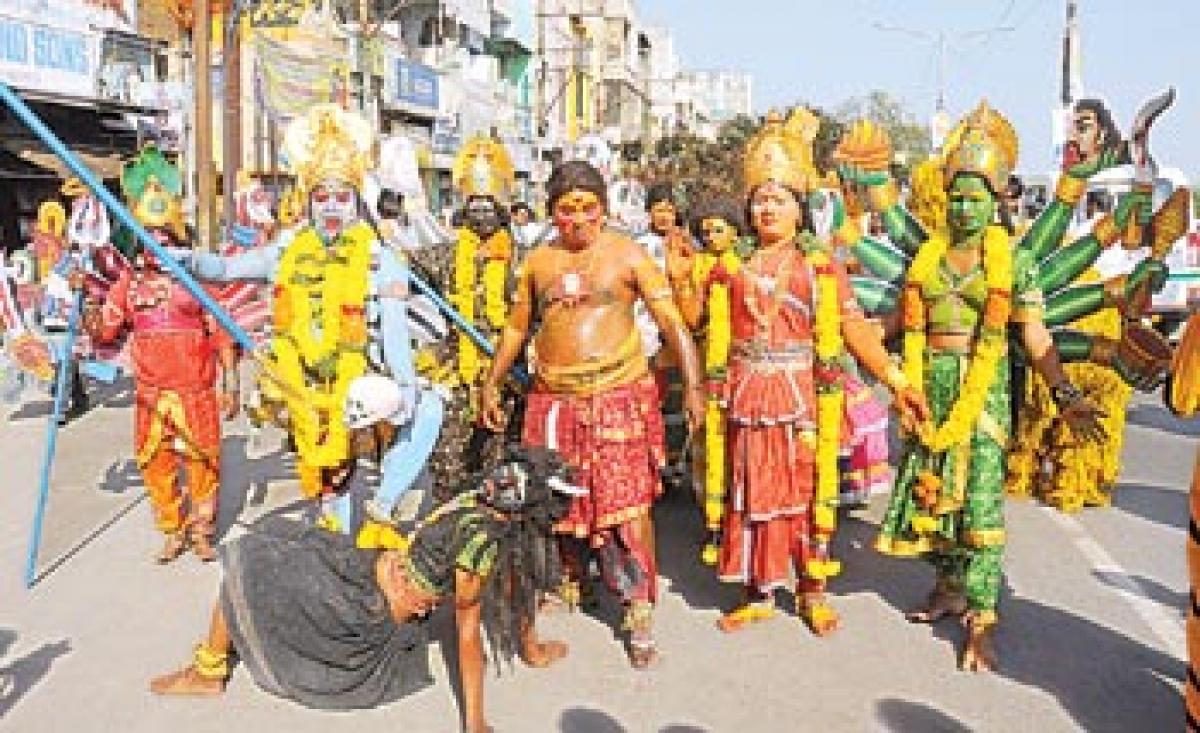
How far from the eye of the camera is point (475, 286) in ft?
17.8

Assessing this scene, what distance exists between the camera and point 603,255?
441 cm

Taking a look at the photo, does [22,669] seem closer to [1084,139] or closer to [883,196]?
[883,196]

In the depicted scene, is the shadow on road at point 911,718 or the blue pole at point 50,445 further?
the blue pole at point 50,445

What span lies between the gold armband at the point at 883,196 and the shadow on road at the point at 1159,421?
5.74 metres

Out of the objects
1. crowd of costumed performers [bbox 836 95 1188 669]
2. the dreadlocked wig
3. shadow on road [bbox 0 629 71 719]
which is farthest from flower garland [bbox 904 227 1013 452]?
shadow on road [bbox 0 629 71 719]

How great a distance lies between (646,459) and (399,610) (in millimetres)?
1164

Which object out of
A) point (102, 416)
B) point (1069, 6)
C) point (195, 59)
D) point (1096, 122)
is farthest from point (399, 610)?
point (1069, 6)

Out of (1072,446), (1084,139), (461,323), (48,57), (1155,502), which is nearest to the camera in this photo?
(1084,139)

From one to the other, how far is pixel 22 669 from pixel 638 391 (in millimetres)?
2506

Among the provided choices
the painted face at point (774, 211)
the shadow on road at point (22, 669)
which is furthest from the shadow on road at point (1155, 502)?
the shadow on road at point (22, 669)

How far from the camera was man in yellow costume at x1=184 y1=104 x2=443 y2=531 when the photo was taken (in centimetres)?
453

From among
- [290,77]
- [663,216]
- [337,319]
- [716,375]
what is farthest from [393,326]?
[290,77]

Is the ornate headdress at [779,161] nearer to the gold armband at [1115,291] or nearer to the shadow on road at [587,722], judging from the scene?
the gold armband at [1115,291]

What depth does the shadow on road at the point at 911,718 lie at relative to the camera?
150 inches
